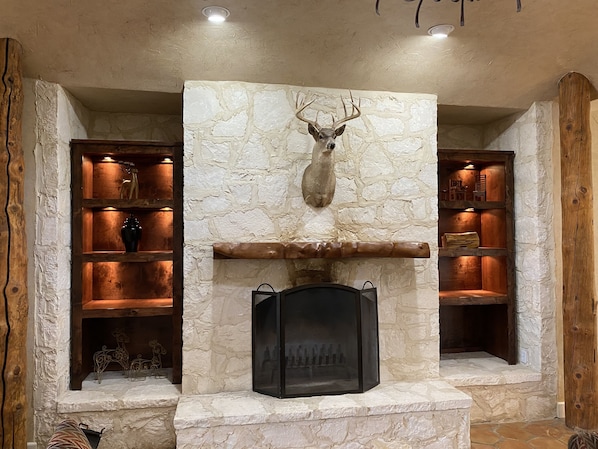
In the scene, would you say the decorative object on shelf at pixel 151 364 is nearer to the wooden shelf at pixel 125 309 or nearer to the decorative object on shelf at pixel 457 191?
the wooden shelf at pixel 125 309

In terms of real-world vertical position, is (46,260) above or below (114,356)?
above

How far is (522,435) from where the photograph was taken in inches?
137

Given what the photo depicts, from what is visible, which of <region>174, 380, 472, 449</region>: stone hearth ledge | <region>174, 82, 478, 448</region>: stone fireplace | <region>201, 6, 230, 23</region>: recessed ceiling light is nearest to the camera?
<region>201, 6, 230, 23</region>: recessed ceiling light

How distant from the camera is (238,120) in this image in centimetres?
340

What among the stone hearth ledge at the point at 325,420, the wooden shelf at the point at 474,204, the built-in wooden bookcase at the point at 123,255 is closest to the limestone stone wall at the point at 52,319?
the built-in wooden bookcase at the point at 123,255

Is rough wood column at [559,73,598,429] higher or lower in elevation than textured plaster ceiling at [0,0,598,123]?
lower

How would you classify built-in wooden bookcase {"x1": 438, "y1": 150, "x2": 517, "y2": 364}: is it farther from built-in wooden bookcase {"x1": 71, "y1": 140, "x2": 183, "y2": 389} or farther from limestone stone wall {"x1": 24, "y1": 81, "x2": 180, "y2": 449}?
limestone stone wall {"x1": 24, "y1": 81, "x2": 180, "y2": 449}

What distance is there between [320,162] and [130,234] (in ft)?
5.54

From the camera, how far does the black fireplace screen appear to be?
3252 mm

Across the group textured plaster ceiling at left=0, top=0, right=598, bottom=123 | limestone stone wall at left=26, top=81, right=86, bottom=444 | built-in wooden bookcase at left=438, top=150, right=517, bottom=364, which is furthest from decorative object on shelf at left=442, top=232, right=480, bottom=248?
limestone stone wall at left=26, top=81, right=86, bottom=444

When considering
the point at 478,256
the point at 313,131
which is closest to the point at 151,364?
the point at 313,131

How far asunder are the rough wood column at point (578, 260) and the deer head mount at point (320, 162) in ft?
5.85

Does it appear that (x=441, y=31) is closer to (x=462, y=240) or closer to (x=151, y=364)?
(x=462, y=240)

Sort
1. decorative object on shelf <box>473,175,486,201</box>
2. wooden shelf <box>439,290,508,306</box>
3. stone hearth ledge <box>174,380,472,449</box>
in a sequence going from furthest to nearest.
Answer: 1. decorative object on shelf <box>473,175,486,201</box>
2. wooden shelf <box>439,290,508,306</box>
3. stone hearth ledge <box>174,380,472,449</box>
